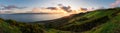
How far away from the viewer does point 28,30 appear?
128625mm

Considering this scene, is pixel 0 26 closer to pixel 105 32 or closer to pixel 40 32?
pixel 40 32

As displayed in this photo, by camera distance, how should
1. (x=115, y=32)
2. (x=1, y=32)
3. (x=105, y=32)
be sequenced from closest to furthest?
(x=1, y=32)
(x=115, y=32)
(x=105, y=32)

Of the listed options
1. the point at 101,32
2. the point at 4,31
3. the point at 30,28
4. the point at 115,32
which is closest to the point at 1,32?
the point at 4,31

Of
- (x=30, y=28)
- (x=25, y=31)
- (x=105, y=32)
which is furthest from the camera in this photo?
(x=105, y=32)

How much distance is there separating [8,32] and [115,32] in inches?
2497

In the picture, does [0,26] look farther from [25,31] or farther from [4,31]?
[25,31]

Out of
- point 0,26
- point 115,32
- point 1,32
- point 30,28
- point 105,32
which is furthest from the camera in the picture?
point 105,32

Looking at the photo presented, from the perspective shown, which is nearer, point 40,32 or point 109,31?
point 40,32

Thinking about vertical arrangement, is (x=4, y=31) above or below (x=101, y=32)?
above

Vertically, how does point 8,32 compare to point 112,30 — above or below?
above

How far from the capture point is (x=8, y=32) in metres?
98.6

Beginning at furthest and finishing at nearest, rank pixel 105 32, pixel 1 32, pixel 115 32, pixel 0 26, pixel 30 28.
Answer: pixel 105 32, pixel 115 32, pixel 30 28, pixel 0 26, pixel 1 32

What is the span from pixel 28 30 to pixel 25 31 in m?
4.15

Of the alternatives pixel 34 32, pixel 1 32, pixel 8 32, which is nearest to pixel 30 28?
pixel 34 32
